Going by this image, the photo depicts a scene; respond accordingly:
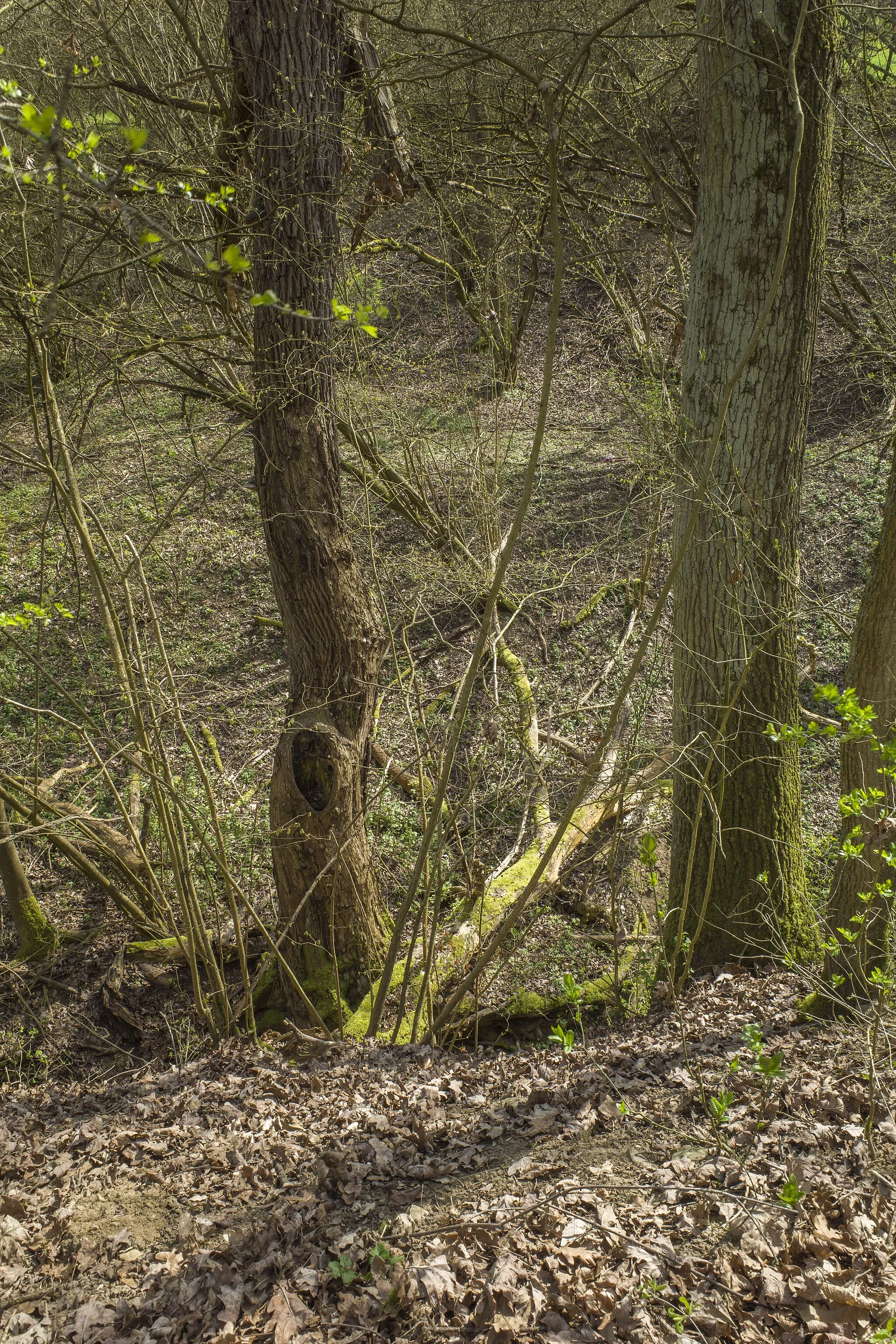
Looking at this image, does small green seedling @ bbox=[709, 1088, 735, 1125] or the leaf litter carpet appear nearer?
the leaf litter carpet

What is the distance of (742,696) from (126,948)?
13.7 ft

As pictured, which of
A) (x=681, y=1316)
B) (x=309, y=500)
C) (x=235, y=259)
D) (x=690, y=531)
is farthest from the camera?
(x=309, y=500)

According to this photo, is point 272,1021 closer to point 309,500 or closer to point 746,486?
point 309,500

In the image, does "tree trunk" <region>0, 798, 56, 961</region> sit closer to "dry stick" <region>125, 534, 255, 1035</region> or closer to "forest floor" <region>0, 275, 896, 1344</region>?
"forest floor" <region>0, 275, 896, 1344</region>

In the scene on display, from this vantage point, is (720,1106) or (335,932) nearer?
(720,1106)

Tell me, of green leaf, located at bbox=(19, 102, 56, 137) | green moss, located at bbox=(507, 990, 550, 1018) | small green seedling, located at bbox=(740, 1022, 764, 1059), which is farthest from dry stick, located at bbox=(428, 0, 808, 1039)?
green leaf, located at bbox=(19, 102, 56, 137)

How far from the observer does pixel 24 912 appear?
5.33m

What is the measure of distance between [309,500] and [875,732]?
10.3ft

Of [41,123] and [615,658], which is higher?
[41,123]

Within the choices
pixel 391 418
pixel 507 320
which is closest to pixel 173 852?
pixel 391 418

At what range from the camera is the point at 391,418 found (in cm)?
786

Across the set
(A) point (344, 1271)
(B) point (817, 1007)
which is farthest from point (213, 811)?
(B) point (817, 1007)

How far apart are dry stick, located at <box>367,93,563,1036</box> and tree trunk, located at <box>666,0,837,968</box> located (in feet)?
3.57

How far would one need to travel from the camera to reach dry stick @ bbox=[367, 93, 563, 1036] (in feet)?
6.24
